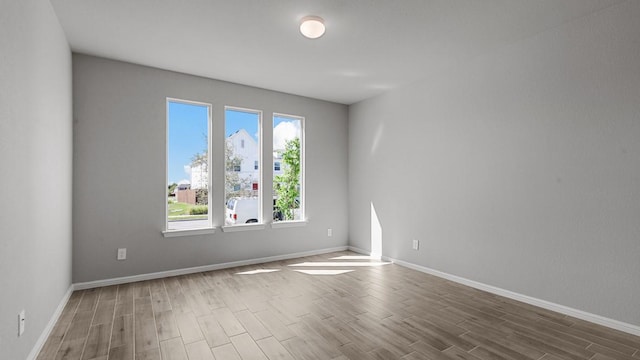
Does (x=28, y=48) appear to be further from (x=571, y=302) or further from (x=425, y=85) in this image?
(x=571, y=302)

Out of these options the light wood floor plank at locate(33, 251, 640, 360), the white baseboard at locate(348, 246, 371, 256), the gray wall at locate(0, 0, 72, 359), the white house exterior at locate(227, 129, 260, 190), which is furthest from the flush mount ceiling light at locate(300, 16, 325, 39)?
the white baseboard at locate(348, 246, 371, 256)

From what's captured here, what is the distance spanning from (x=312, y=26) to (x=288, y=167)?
269 cm

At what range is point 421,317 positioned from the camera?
9.16ft

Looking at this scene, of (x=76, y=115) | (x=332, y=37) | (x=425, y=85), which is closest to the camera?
(x=332, y=37)

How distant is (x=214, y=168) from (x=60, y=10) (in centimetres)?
225

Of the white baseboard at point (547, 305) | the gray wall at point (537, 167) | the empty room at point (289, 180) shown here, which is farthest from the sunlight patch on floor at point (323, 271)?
the white baseboard at point (547, 305)

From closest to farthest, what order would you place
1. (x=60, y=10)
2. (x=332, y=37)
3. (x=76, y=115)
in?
(x=60, y=10)
(x=332, y=37)
(x=76, y=115)

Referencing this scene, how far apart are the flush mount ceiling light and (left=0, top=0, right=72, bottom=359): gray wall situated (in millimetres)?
1930

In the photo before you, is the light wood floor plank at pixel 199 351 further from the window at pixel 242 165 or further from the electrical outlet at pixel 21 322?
the window at pixel 242 165

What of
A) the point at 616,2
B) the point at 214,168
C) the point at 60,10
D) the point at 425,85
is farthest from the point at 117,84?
the point at 616,2

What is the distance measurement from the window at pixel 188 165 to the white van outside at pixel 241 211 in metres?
0.31

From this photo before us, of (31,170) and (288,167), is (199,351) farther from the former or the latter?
(288,167)

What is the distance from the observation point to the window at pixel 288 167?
5.02 m

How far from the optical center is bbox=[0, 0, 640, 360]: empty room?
2.31 meters
